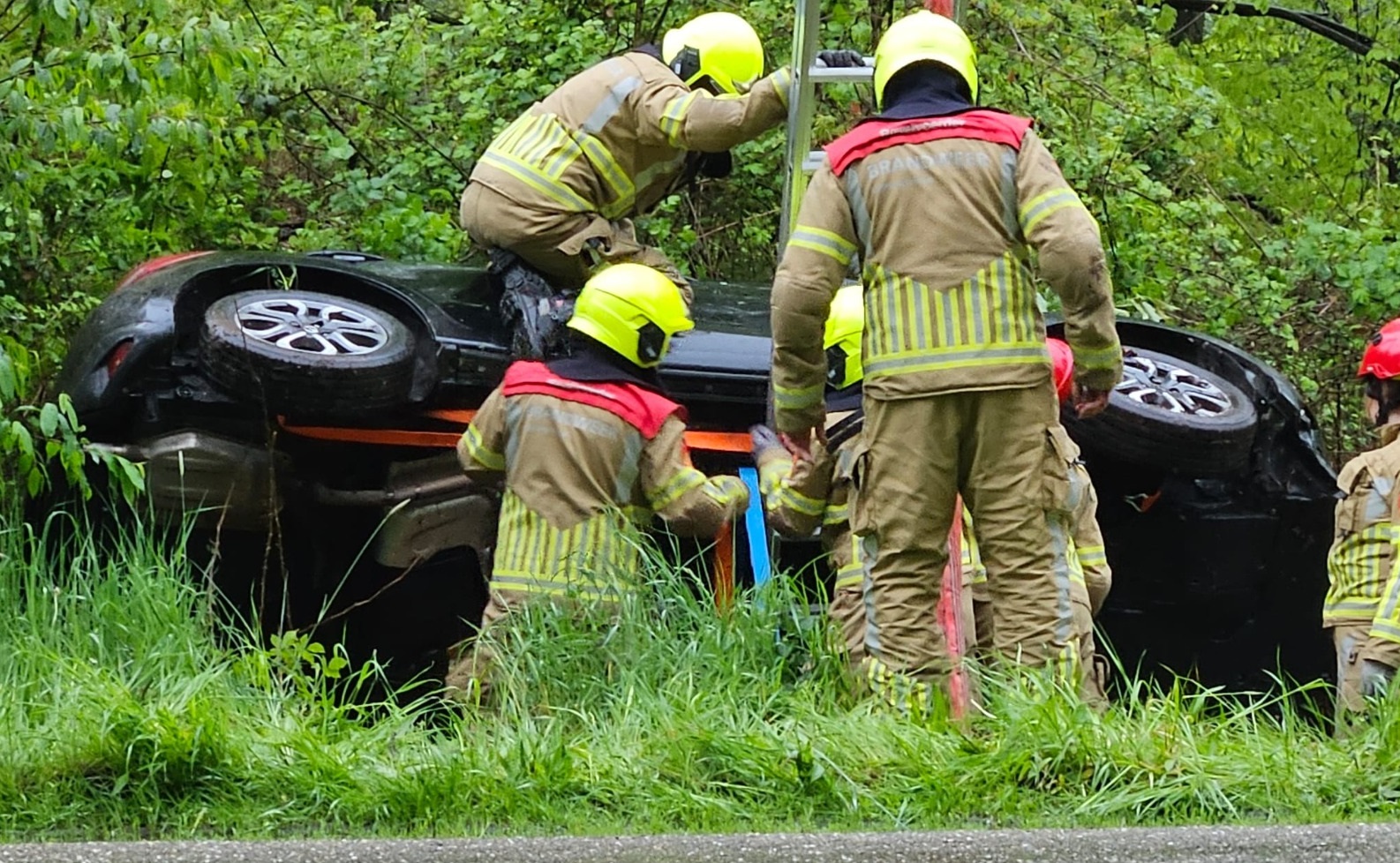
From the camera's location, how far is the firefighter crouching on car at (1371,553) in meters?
5.39

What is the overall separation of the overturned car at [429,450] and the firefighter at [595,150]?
21cm

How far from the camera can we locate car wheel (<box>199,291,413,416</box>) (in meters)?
5.48

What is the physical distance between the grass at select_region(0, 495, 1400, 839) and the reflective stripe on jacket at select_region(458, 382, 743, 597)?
Answer: 881 millimetres

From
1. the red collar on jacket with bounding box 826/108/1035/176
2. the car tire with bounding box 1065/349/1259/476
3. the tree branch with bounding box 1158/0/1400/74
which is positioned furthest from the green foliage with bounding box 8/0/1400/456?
the red collar on jacket with bounding box 826/108/1035/176

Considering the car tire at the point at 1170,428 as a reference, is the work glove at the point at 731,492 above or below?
below

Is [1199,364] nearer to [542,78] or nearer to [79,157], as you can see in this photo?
[542,78]

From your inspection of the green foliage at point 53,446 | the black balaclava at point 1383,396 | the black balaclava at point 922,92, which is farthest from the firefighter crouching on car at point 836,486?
the green foliage at point 53,446

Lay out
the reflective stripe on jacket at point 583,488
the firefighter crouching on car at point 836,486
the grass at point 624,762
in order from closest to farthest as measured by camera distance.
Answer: the grass at point 624,762
the firefighter crouching on car at point 836,486
the reflective stripe on jacket at point 583,488

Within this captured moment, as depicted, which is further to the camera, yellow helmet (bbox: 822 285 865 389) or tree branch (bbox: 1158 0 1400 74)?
tree branch (bbox: 1158 0 1400 74)

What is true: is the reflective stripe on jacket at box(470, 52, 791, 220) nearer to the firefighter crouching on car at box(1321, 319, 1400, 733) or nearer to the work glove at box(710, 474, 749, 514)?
the work glove at box(710, 474, 749, 514)

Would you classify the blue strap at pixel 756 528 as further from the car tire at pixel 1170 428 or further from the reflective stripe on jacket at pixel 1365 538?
the reflective stripe on jacket at pixel 1365 538

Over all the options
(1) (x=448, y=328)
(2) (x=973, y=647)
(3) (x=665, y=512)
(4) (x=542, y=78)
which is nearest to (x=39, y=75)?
(1) (x=448, y=328)

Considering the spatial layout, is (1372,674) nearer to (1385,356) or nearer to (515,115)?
(1385,356)

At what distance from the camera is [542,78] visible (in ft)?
28.2
